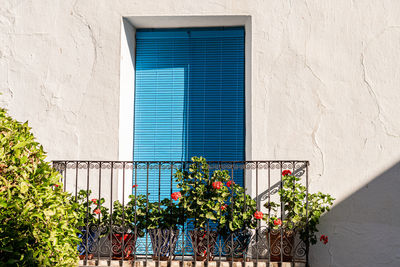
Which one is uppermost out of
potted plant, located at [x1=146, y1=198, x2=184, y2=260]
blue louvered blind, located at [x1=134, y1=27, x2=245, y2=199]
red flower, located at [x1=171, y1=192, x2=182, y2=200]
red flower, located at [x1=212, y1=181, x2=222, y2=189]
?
blue louvered blind, located at [x1=134, y1=27, x2=245, y2=199]

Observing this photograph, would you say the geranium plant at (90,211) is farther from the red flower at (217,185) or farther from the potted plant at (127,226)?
the red flower at (217,185)

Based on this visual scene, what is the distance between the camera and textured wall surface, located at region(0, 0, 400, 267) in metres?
6.74

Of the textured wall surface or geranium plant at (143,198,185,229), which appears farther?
the textured wall surface

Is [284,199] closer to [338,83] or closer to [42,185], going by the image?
[338,83]

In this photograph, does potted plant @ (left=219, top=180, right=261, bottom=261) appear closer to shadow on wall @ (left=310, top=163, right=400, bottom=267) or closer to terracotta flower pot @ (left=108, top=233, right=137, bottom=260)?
shadow on wall @ (left=310, top=163, right=400, bottom=267)

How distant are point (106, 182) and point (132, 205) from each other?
2.12 feet

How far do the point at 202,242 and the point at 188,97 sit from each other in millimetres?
2257

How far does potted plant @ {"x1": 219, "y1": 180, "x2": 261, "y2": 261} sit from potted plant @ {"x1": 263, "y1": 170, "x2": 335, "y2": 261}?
21cm

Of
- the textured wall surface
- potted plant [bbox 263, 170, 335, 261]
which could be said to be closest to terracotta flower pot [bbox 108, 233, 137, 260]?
the textured wall surface

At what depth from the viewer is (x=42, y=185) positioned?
3.93 m

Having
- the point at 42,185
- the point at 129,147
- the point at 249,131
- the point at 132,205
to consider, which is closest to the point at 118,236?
the point at 132,205

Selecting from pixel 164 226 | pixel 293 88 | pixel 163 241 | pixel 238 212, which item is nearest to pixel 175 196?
pixel 164 226

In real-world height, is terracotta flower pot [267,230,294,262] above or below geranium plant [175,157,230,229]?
below

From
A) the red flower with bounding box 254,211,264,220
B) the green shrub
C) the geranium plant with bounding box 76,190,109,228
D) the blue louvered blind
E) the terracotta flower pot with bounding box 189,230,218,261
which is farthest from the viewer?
the blue louvered blind
